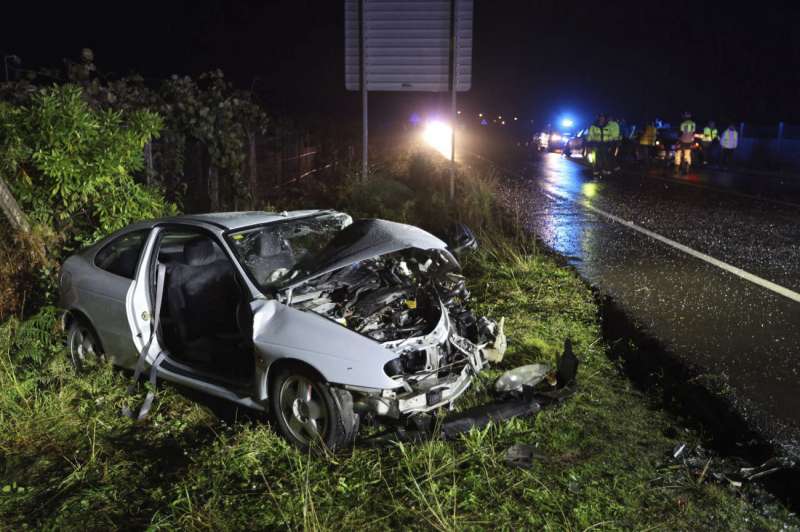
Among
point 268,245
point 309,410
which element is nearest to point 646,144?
point 268,245

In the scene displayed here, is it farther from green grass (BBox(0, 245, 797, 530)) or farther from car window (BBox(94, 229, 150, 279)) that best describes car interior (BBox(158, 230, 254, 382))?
green grass (BBox(0, 245, 797, 530))

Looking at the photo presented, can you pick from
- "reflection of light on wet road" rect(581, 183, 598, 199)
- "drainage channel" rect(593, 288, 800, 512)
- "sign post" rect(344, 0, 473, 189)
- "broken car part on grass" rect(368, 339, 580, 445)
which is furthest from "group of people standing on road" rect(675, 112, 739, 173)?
"broken car part on grass" rect(368, 339, 580, 445)

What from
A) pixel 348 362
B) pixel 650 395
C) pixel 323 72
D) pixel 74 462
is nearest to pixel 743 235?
pixel 650 395

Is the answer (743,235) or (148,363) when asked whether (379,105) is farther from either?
(148,363)

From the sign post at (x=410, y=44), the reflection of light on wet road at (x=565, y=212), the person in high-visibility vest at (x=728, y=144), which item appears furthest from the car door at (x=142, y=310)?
the person in high-visibility vest at (x=728, y=144)

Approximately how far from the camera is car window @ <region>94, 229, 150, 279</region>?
5.21 meters

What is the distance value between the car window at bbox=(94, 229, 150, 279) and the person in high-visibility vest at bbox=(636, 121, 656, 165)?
2235 cm

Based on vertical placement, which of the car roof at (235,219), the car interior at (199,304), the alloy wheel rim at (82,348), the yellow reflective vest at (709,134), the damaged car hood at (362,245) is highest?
the yellow reflective vest at (709,134)

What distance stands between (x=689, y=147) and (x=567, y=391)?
65.6ft

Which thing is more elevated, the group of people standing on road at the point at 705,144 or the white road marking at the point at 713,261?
the group of people standing on road at the point at 705,144

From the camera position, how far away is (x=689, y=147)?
22609 mm

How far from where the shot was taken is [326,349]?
400 centimetres

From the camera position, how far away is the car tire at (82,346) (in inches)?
215

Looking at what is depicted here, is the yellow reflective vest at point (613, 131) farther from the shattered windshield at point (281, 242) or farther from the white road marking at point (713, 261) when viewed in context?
the shattered windshield at point (281, 242)
